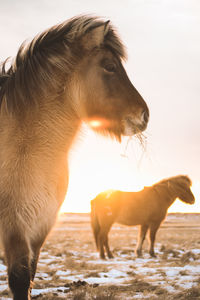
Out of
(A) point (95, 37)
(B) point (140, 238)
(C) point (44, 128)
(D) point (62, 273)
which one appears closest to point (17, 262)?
(C) point (44, 128)

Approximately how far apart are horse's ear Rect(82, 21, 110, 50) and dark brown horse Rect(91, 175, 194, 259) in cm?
812

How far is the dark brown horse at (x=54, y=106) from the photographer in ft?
8.38

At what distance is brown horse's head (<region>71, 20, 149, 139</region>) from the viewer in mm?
2764

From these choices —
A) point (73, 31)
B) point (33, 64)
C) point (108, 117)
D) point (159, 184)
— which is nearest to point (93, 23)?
point (73, 31)

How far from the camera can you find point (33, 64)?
2789 millimetres

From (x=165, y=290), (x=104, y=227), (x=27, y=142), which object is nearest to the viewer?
(x=27, y=142)

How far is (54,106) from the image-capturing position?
9.18ft

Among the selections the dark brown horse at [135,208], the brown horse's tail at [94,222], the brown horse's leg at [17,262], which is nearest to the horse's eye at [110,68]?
the brown horse's leg at [17,262]

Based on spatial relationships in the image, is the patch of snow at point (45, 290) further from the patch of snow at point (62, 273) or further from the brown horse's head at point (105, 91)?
the brown horse's head at point (105, 91)

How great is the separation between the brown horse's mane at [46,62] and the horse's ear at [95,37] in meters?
0.04

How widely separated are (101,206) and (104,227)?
2.27 ft

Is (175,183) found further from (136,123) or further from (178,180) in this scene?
(136,123)

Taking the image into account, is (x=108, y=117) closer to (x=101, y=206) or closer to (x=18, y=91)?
(x=18, y=91)

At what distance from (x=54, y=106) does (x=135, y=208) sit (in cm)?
843
